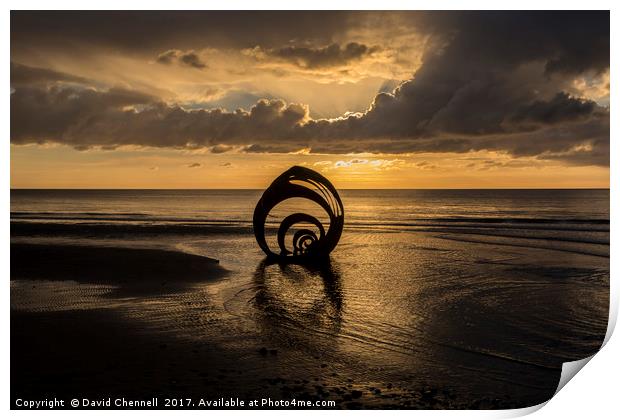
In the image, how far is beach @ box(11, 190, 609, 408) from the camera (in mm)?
6385

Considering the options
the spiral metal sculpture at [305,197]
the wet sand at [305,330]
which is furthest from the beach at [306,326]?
the spiral metal sculpture at [305,197]

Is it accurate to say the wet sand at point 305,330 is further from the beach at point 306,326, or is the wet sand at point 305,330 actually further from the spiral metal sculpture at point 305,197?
the spiral metal sculpture at point 305,197

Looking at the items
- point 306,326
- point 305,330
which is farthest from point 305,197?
point 305,330

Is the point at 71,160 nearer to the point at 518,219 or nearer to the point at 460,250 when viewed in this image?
the point at 460,250

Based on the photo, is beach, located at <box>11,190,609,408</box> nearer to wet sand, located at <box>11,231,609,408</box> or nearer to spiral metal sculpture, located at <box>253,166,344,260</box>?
wet sand, located at <box>11,231,609,408</box>

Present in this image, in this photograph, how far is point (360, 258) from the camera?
50.4 ft

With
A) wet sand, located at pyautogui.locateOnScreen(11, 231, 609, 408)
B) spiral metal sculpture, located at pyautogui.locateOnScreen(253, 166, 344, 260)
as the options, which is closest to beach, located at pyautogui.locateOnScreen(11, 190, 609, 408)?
wet sand, located at pyautogui.locateOnScreen(11, 231, 609, 408)

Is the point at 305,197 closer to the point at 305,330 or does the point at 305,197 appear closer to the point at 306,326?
the point at 306,326

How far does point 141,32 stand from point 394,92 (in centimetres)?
419

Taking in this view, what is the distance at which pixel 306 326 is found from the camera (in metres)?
8.38

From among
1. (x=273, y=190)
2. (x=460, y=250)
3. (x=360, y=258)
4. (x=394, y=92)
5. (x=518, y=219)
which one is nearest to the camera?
(x=394, y=92)

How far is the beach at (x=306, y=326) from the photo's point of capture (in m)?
6.38

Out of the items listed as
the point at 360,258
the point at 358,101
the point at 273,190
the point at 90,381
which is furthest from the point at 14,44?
the point at 360,258

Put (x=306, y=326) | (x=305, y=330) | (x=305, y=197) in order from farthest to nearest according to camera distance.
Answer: (x=305, y=197) → (x=306, y=326) → (x=305, y=330)
